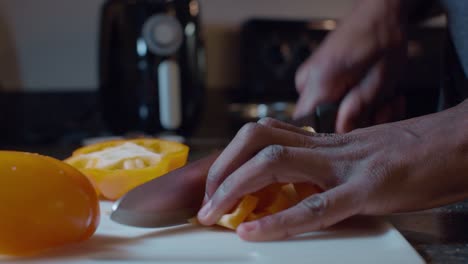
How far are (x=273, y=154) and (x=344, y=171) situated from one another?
79mm

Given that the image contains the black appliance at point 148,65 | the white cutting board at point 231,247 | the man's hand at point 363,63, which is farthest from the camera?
the black appliance at point 148,65

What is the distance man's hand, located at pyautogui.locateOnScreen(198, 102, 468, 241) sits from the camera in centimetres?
50

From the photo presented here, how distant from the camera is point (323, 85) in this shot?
3.18 feet

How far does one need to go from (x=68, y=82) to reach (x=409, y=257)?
4.50 feet

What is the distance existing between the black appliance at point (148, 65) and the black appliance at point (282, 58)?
9.0 inches

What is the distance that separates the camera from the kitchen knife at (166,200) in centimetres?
55

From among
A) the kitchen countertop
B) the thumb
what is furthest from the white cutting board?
the kitchen countertop

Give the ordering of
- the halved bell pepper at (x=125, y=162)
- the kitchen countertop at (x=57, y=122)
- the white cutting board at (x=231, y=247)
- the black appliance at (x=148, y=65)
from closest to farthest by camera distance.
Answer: the white cutting board at (x=231, y=247)
the halved bell pepper at (x=125, y=162)
the black appliance at (x=148, y=65)
the kitchen countertop at (x=57, y=122)

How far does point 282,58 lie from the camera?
1522mm

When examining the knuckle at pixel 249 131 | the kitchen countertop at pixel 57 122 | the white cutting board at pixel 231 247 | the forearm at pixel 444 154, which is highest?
the knuckle at pixel 249 131

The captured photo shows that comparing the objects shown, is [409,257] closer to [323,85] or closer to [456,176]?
[456,176]

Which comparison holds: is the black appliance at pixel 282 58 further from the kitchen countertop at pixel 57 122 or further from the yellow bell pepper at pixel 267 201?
the yellow bell pepper at pixel 267 201

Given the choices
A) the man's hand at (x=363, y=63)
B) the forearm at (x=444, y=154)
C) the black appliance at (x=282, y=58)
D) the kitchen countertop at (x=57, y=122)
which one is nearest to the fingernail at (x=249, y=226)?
the forearm at (x=444, y=154)

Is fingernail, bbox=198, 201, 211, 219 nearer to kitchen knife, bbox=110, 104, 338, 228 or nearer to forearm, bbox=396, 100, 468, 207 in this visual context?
kitchen knife, bbox=110, 104, 338, 228
